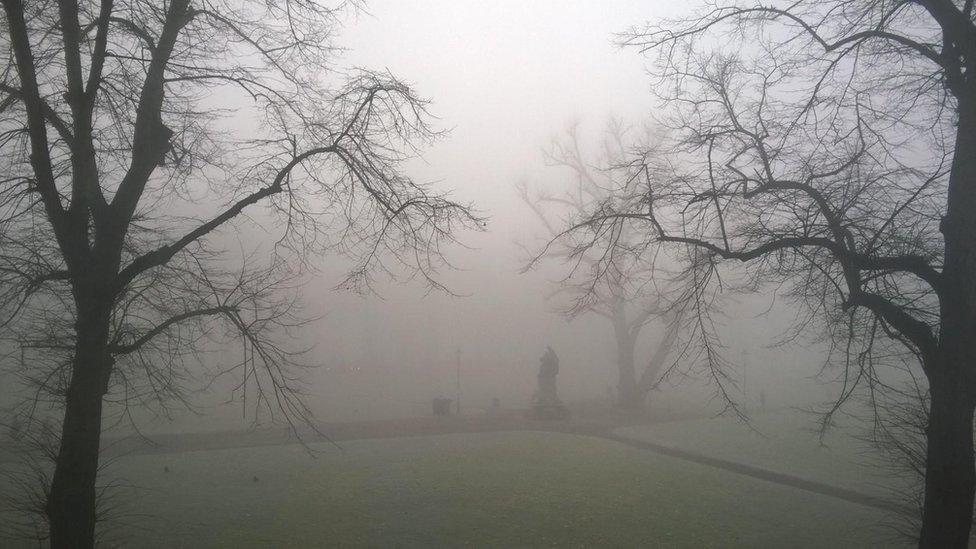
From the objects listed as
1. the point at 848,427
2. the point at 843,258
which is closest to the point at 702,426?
the point at 848,427

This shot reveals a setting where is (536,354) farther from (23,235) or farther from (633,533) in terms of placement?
(23,235)

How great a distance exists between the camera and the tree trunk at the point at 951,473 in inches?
232

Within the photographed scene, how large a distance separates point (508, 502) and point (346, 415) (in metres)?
16.3

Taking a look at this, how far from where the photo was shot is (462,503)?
11570mm

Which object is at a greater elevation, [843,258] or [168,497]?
[843,258]

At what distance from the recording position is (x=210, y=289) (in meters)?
7.08

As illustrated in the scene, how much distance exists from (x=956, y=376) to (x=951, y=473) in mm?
975

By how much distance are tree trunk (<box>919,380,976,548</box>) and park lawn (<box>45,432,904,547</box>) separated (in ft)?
13.0

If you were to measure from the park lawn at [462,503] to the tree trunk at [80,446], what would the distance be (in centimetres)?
359

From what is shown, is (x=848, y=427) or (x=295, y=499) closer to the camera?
(x=295, y=499)

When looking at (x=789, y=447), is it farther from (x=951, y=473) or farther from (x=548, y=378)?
(x=951, y=473)

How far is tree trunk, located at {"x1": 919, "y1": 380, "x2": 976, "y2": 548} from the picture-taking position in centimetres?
590

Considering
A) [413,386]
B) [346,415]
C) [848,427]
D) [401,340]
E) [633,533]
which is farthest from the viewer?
[401,340]

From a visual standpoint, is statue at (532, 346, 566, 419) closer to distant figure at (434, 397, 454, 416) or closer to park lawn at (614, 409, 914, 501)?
park lawn at (614, 409, 914, 501)
